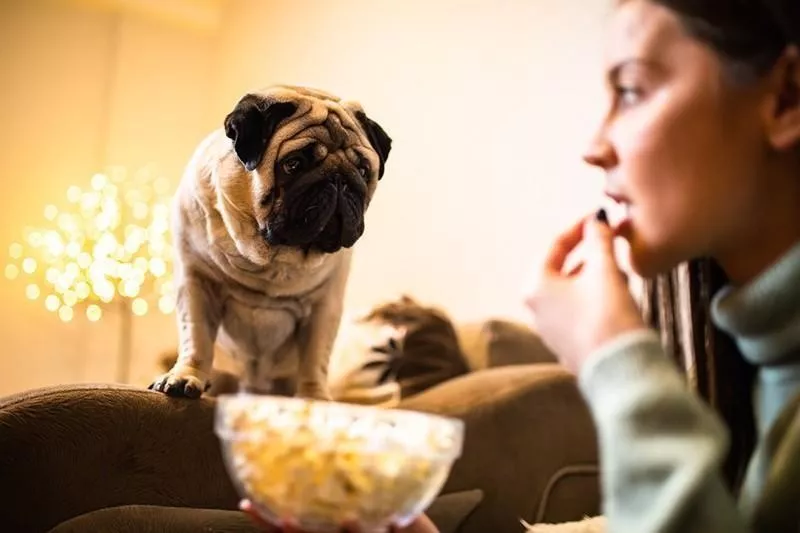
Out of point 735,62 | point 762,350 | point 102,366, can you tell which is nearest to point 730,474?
point 762,350

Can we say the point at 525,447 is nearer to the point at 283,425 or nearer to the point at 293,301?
the point at 293,301

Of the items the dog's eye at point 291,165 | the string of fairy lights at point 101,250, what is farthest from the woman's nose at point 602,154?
the string of fairy lights at point 101,250

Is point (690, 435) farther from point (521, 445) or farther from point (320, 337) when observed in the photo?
point (521, 445)

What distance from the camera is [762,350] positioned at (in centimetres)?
66

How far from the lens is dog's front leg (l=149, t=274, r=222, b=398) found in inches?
41.5

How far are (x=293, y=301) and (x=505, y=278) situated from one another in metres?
1.02

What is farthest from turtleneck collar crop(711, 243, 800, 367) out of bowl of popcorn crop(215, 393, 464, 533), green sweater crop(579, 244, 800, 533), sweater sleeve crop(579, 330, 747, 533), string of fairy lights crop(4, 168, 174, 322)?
string of fairy lights crop(4, 168, 174, 322)

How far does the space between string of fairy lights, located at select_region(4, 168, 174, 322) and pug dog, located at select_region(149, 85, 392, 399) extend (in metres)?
1.70

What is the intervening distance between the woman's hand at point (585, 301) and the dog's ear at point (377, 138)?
1.17 ft

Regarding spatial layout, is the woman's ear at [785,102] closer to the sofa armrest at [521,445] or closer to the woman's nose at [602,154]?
the woman's nose at [602,154]

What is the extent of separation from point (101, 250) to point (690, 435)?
252 cm

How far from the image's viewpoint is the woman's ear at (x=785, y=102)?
0.62 metres

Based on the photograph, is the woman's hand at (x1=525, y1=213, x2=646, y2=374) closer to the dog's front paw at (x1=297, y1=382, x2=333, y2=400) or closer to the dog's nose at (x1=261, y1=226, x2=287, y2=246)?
the dog's nose at (x1=261, y1=226, x2=287, y2=246)

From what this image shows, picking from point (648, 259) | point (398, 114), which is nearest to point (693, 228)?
point (648, 259)
